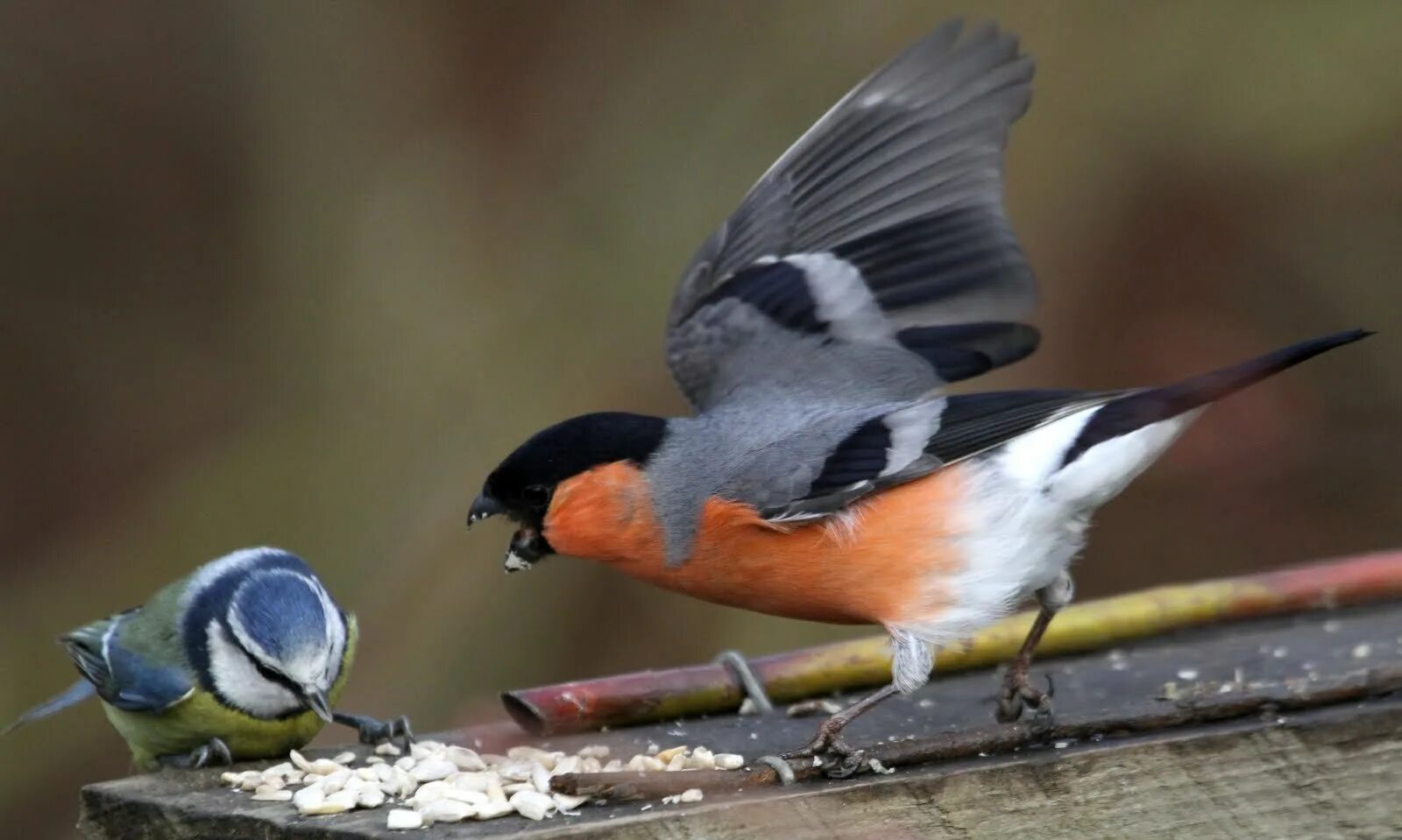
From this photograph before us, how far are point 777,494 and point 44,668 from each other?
3.33 metres

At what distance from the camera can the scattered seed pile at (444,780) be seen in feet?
8.84

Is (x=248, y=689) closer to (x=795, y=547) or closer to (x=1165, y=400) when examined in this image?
(x=795, y=547)

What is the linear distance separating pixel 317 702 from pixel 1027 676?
4.80ft

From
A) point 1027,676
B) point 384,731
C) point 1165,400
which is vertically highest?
point 1165,400

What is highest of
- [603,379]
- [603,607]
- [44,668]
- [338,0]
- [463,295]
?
[338,0]

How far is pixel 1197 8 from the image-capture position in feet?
20.6

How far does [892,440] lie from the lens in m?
3.39

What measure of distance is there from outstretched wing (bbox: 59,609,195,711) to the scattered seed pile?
45cm

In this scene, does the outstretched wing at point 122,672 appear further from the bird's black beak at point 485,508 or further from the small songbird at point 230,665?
the bird's black beak at point 485,508

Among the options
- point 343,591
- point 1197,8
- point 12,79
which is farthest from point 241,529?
point 1197,8

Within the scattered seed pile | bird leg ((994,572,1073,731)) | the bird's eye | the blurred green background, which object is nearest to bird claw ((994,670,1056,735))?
bird leg ((994,572,1073,731))

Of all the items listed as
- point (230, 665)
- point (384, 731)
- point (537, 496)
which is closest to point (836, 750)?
point (537, 496)

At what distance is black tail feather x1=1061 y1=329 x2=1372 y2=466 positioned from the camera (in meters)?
3.09

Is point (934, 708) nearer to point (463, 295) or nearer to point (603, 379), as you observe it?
point (603, 379)
